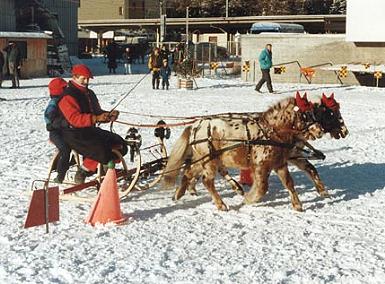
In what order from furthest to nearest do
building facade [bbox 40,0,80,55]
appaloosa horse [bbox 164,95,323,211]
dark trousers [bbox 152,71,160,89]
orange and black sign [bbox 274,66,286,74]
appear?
building facade [bbox 40,0,80,55] < orange and black sign [bbox 274,66,286,74] < dark trousers [bbox 152,71,160,89] < appaloosa horse [bbox 164,95,323,211]

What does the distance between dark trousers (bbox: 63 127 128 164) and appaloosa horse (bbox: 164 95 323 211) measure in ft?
3.22

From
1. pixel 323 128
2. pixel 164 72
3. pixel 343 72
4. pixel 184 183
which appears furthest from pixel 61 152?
pixel 343 72

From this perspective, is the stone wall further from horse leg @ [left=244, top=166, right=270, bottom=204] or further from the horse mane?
horse leg @ [left=244, top=166, right=270, bottom=204]

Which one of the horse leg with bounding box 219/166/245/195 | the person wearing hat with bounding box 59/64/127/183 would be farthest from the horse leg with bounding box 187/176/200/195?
the person wearing hat with bounding box 59/64/127/183

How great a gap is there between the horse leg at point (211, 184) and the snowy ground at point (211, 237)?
12cm

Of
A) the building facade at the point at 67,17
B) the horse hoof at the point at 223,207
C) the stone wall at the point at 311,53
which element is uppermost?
the building facade at the point at 67,17

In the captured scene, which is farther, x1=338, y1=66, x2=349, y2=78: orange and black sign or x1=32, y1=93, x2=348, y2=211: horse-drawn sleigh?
x1=338, y1=66, x2=349, y2=78: orange and black sign

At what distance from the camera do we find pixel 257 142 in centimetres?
764

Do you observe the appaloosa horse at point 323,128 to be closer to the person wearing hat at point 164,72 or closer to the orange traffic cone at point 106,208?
the orange traffic cone at point 106,208

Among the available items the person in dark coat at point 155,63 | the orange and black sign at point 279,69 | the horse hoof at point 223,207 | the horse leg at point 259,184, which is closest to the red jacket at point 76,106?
the horse hoof at point 223,207

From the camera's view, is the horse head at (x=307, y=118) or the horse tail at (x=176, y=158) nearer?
the horse head at (x=307, y=118)

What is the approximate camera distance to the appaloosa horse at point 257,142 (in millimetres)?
7637

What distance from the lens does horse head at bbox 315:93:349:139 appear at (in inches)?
302

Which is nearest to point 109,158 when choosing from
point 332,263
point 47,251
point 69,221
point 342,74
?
point 69,221
